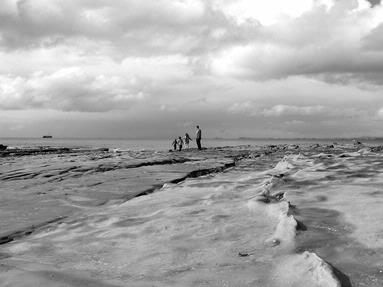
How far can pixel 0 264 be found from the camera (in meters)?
5.30

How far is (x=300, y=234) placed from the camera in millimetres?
5578

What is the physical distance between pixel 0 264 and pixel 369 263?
4.77m

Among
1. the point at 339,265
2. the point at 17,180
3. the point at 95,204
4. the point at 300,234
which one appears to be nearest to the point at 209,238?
the point at 300,234

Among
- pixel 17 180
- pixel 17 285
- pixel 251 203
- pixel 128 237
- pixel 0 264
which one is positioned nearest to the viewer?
pixel 17 285

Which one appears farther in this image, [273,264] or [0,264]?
[0,264]

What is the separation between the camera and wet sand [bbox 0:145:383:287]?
4.43 metres

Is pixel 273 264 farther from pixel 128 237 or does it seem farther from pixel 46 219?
pixel 46 219

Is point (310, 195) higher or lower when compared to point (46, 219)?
higher

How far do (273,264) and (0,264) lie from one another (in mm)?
3687

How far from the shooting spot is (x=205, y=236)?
6.17 metres

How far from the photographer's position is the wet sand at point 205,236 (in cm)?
443

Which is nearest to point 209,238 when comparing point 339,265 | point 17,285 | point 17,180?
point 339,265

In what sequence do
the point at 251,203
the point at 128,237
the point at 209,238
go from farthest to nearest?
1. the point at 251,203
2. the point at 128,237
3. the point at 209,238

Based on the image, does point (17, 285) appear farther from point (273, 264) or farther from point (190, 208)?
point (190, 208)
